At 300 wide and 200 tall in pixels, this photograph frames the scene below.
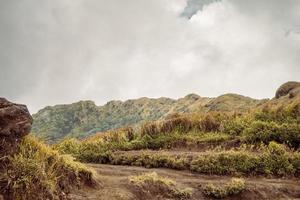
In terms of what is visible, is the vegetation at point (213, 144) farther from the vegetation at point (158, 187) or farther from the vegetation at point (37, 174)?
the vegetation at point (37, 174)

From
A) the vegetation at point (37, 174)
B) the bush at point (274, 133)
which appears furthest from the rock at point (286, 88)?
the vegetation at point (37, 174)

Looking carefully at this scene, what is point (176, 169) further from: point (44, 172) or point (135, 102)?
point (135, 102)

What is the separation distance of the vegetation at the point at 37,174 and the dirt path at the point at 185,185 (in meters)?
0.54

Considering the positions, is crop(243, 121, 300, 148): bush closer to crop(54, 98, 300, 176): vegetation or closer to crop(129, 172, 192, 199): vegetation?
crop(54, 98, 300, 176): vegetation

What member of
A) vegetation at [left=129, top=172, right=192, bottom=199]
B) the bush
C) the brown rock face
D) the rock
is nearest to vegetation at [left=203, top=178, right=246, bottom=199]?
vegetation at [left=129, top=172, right=192, bottom=199]

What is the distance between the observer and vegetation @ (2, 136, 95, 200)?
33.2 feet

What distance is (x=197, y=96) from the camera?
66.7 meters

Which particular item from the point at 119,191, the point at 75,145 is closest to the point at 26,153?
the point at 119,191

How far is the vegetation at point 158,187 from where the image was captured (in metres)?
14.0

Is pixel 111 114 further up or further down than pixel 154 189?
further up

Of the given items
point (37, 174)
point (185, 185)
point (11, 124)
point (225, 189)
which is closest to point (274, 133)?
point (225, 189)

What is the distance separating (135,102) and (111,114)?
17.7 ft

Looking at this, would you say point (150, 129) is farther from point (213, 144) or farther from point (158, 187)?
point (158, 187)

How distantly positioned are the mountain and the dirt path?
45.5 metres
